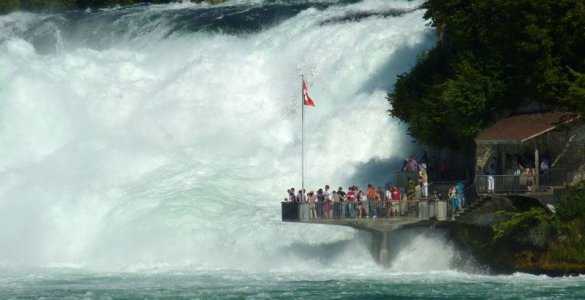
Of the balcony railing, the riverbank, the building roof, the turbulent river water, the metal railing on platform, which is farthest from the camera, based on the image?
the metal railing on platform

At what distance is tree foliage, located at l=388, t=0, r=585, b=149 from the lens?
66250 millimetres

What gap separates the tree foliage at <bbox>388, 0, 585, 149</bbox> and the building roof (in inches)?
18.5

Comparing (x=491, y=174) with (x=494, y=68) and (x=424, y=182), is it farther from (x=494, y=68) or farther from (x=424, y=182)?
(x=494, y=68)

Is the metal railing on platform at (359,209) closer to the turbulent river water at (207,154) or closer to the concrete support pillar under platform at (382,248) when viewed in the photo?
the concrete support pillar under platform at (382,248)

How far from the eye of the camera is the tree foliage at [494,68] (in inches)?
2608

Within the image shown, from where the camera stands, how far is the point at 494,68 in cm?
6881

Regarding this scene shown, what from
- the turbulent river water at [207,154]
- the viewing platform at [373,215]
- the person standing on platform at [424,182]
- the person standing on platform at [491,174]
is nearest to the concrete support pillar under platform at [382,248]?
the turbulent river water at [207,154]

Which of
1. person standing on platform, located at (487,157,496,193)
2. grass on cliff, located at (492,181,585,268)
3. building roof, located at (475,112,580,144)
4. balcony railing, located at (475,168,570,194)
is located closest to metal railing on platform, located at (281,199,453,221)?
person standing on platform, located at (487,157,496,193)

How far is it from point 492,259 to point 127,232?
14.1 m

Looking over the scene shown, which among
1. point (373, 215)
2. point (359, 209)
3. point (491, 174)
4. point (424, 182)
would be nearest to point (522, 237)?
point (491, 174)

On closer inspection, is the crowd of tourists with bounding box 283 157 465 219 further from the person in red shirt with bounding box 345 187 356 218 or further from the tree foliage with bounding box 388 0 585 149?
the tree foliage with bounding box 388 0 585 149

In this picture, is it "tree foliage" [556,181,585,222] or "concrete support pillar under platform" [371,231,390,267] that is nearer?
"tree foliage" [556,181,585,222]

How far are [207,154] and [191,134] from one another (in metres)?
2.56

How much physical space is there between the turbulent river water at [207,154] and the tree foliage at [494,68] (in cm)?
408
